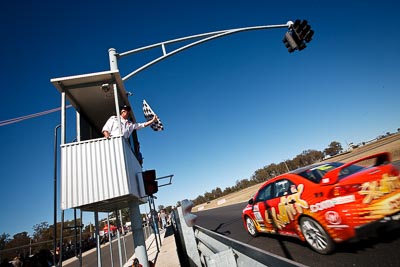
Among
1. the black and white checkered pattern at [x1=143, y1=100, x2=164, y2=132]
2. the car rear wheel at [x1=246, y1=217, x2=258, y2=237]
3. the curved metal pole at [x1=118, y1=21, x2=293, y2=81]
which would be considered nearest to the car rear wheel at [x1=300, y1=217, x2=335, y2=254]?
the car rear wheel at [x1=246, y1=217, x2=258, y2=237]

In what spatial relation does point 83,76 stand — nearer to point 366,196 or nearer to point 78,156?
point 78,156

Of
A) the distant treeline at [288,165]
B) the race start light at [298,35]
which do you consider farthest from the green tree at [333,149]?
the race start light at [298,35]

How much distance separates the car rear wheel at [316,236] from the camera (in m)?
4.21

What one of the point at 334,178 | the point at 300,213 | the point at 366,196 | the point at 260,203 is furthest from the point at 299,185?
the point at 260,203

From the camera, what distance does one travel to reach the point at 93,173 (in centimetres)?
418

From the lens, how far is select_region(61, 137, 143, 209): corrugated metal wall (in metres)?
4.01

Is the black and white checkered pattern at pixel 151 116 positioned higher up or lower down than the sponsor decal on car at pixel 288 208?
higher up

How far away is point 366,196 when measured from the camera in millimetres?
3697

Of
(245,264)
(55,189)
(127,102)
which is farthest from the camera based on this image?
(127,102)

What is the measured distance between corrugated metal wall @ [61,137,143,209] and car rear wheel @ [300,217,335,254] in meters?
3.50

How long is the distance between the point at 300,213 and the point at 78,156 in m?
4.44

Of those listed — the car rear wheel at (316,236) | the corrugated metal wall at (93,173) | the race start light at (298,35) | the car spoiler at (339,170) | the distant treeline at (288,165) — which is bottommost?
the car rear wheel at (316,236)

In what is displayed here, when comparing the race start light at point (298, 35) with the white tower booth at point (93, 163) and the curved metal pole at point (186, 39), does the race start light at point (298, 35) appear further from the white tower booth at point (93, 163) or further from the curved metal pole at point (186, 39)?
the white tower booth at point (93, 163)

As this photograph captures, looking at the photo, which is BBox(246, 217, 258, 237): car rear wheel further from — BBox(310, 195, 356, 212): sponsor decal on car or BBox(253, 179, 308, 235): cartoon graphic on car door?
BBox(310, 195, 356, 212): sponsor decal on car
